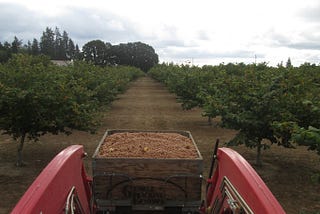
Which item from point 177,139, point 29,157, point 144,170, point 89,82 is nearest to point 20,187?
point 29,157

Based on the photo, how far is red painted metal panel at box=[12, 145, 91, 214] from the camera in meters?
2.50

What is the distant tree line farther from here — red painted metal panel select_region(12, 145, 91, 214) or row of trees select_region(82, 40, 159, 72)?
red painted metal panel select_region(12, 145, 91, 214)

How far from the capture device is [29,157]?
10.6 metres

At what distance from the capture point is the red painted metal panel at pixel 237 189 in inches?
107

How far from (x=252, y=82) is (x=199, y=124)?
7568 millimetres

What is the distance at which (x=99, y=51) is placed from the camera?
106 meters

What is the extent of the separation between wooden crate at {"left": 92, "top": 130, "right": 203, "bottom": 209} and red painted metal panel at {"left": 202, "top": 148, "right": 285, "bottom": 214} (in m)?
0.22

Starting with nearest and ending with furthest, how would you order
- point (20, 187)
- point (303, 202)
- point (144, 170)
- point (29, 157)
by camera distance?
1. point (144, 170)
2. point (303, 202)
3. point (20, 187)
4. point (29, 157)

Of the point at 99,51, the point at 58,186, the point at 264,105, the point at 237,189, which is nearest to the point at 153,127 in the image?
the point at 264,105

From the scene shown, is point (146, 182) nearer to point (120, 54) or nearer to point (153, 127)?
point (153, 127)

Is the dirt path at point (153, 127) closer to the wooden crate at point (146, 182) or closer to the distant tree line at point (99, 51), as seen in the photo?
the wooden crate at point (146, 182)

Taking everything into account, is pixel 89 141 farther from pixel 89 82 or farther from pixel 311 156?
pixel 311 156

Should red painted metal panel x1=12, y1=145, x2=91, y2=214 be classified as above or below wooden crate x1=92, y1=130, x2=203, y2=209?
above

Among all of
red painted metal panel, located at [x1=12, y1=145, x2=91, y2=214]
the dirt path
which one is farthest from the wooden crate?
the dirt path
